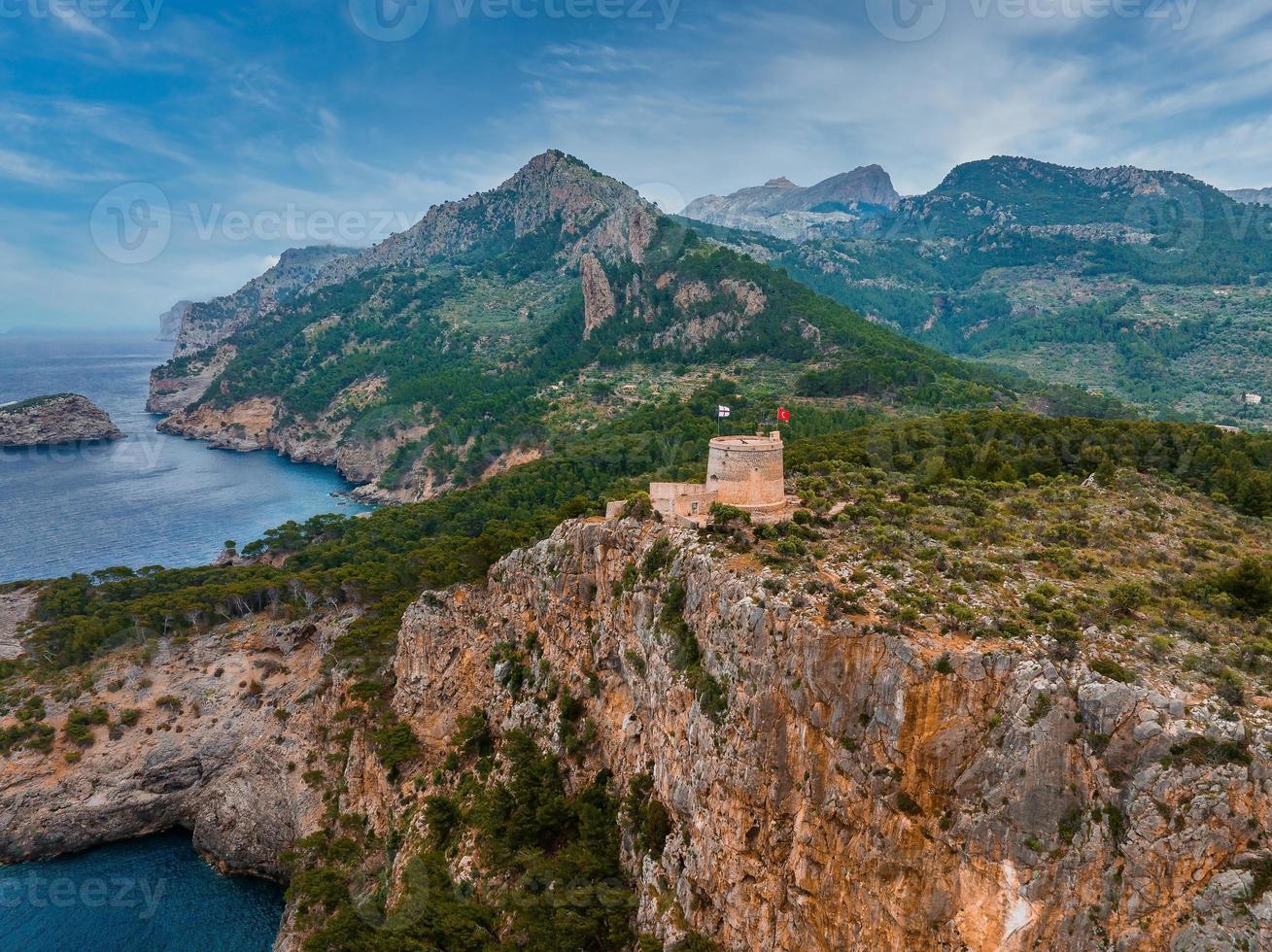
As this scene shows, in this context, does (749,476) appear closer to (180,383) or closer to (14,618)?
(14,618)

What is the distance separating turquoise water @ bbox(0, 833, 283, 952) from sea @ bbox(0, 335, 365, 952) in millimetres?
65

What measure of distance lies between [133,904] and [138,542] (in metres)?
63.6

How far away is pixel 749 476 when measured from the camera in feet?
109

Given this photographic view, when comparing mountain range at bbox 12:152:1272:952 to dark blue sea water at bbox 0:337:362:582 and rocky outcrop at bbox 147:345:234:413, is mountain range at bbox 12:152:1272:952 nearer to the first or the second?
dark blue sea water at bbox 0:337:362:582

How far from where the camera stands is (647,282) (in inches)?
5285

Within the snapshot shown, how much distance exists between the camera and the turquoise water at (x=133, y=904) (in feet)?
130

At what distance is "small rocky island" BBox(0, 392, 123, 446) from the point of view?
146 metres

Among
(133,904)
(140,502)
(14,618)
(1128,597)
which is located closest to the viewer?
(1128,597)

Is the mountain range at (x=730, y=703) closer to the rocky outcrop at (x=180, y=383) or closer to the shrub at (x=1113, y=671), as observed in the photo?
the shrub at (x=1113, y=671)

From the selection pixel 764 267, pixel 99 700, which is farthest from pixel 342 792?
pixel 764 267

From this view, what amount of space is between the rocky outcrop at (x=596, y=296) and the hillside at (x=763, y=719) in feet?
280

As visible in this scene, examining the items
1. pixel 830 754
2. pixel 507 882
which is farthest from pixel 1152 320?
pixel 507 882

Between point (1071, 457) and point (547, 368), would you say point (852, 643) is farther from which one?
point (547, 368)

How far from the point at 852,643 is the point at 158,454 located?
161m
